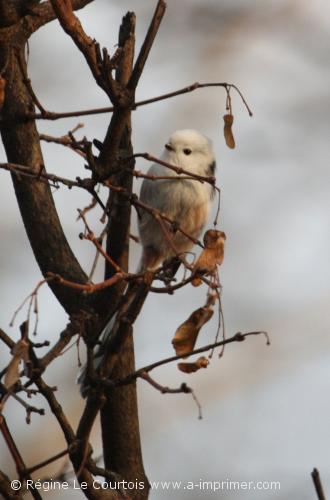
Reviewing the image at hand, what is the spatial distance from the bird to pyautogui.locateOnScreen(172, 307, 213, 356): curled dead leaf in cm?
122

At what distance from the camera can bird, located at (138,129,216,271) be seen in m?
2.85

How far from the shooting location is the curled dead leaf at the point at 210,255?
1.54 m

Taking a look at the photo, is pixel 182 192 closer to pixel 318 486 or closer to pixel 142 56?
pixel 142 56

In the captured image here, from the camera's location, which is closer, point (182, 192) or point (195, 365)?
point (195, 365)

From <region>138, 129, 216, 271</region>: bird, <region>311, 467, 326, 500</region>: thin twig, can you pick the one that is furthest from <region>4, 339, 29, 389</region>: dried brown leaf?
<region>138, 129, 216, 271</region>: bird

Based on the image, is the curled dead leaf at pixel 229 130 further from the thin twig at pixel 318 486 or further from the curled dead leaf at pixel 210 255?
the thin twig at pixel 318 486

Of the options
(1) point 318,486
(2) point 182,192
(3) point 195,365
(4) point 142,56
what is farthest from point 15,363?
(2) point 182,192

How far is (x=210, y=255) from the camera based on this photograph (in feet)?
5.19

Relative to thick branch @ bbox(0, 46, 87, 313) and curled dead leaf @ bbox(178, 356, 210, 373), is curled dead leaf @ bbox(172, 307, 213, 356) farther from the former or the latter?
thick branch @ bbox(0, 46, 87, 313)

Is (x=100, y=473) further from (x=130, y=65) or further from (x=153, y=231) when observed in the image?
(x=153, y=231)

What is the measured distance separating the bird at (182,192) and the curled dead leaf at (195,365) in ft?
4.08

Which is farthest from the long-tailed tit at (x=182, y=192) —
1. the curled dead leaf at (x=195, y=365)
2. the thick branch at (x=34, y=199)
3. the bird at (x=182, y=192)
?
the curled dead leaf at (x=195, y=365)

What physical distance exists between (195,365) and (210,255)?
0.18m

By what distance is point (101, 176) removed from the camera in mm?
1713
